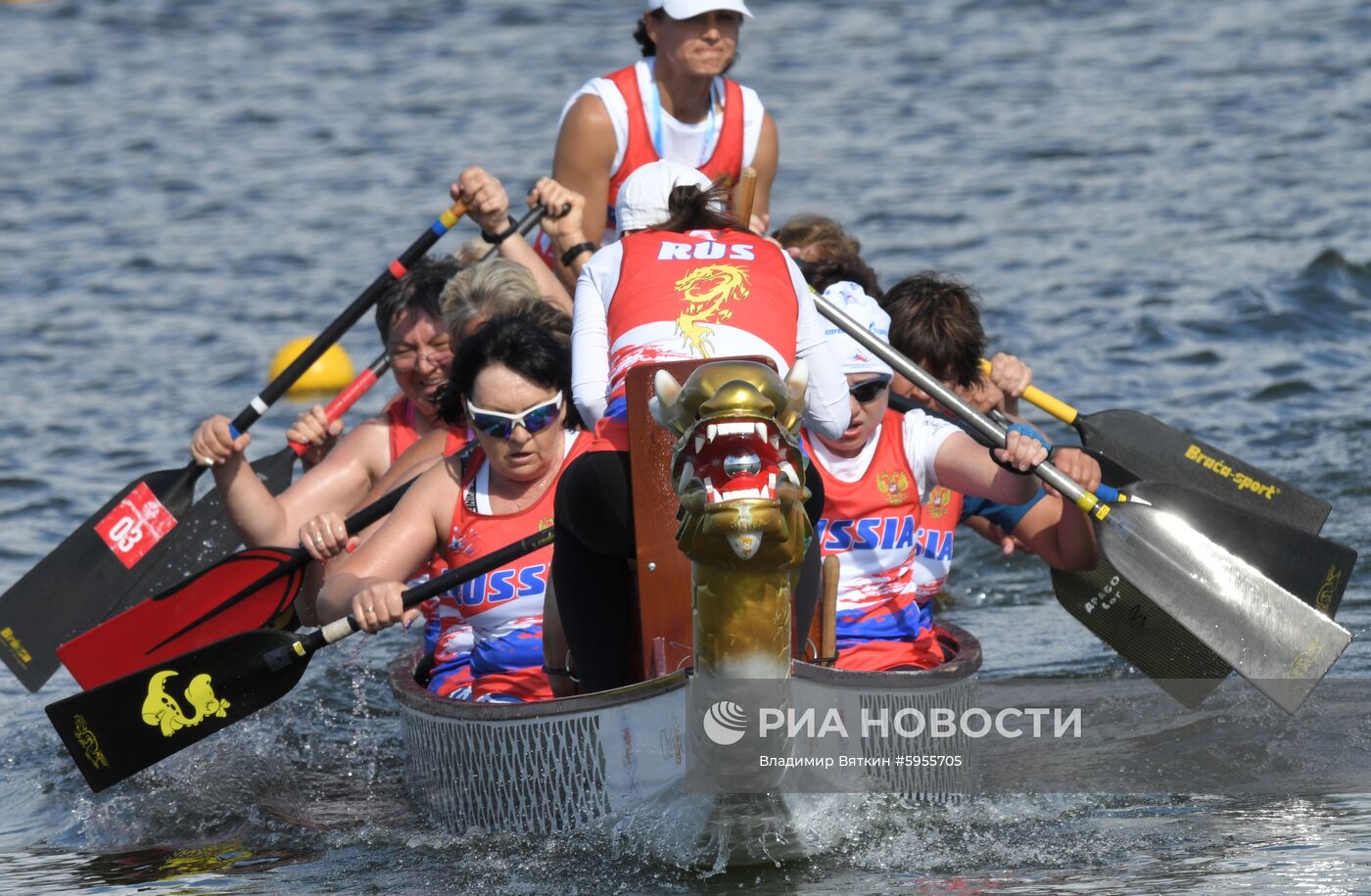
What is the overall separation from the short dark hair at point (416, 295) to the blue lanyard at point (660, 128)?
2.66 ft

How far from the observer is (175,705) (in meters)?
5.32

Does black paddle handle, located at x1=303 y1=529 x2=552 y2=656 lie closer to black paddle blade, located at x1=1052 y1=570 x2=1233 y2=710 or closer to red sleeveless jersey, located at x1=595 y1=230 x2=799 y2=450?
red sleeveless jersey, located at x1=595 y1=230 x2=799 y2=450

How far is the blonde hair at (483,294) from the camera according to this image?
18.0ft

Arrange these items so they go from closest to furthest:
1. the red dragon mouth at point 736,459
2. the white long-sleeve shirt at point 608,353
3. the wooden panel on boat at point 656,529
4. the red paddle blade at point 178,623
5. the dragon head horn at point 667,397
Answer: the red dragon mouth at point 736,459
the dragon head horn at point 667,397
the wooden panel on boat at point 656,529
the white long-sleeve shirt at point 608,353
the red paddle blade at point 178,623

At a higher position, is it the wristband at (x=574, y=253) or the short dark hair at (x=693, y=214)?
the short dark hair at (x=693, y=214)

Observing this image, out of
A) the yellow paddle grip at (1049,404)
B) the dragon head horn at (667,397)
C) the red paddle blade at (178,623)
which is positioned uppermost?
the dragon head horn at (667,397)

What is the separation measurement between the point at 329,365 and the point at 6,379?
1.83 meters

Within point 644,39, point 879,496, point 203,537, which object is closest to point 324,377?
point 203,537

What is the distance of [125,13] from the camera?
18.9 meters

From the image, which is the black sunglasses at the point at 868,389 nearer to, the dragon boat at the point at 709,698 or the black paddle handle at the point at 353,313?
the dragon boat at the point at 709,698

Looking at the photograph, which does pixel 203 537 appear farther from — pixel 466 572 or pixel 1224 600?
pixel 1224 600

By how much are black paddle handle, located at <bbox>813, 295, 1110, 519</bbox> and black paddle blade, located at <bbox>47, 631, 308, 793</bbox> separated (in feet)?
6.04

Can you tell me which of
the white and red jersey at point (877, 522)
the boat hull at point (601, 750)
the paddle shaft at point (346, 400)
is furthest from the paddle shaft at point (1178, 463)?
the paddle shaft at point (346, 400)

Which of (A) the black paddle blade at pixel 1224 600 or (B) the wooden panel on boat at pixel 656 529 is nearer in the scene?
(B) the wooden panel on boat at pixel 656 529
